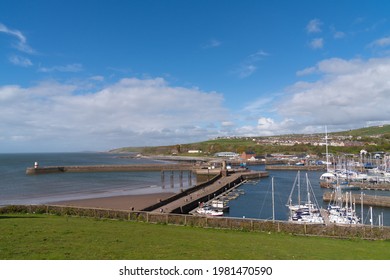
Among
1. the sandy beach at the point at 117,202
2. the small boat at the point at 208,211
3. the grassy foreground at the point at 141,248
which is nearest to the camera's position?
the grassy foreground at the point at 141,248

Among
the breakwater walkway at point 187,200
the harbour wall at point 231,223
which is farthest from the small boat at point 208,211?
the harbour wall at point 231,223

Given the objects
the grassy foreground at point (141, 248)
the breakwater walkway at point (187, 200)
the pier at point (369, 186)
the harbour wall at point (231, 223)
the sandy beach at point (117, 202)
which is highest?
the grassy foreground at point (141, 248)

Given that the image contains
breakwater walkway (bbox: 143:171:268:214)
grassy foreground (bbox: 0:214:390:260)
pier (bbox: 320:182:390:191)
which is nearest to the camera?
grassy foreground (bbox: 0:214:390:260)

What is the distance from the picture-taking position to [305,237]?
19.6 meters

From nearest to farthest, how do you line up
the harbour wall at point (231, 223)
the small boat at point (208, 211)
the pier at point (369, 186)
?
the harbour wall at point (231, 223) < the small boat at point (208, 211) < the pier at point (369, 186)

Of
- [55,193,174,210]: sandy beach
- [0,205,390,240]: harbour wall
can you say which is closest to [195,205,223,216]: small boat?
[55,193,174,210]: sandy beach

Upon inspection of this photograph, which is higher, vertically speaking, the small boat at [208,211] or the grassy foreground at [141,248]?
the grassy foreground at [141,248]

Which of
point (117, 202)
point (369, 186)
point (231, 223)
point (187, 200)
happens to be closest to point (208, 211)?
point (187, 200)

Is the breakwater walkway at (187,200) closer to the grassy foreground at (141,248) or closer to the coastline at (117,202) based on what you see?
the coastline at (117,202)

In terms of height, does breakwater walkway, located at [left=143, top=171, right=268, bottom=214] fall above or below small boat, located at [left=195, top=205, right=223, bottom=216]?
above

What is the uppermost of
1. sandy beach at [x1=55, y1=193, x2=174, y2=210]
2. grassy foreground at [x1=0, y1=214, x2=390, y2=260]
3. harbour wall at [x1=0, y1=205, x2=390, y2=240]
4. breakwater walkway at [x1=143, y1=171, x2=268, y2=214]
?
grassy foreground at [x1=0, y1=214, x2=390, y2=260]

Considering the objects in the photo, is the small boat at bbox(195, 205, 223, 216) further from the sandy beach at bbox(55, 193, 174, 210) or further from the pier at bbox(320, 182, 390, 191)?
the pier at bbox(320, 182, 390, 191)

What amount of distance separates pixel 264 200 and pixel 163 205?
2019cm

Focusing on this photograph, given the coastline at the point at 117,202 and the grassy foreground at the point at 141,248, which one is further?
the coastline at the point at 117,202
